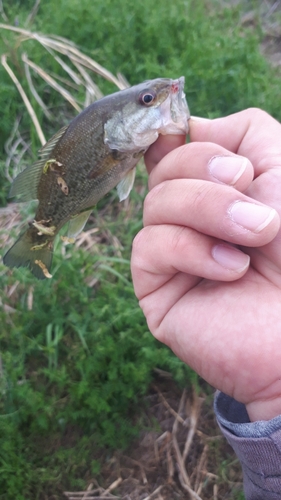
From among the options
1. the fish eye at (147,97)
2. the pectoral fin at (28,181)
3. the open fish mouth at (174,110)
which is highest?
the fish eye at (147,97)

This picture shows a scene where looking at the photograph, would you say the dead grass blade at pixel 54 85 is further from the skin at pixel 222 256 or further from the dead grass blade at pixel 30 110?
the skin at pixel 222 256

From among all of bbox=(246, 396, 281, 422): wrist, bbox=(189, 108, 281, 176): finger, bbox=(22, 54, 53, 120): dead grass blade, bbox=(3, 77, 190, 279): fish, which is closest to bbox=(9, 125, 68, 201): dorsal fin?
bbox=(3, 77, 190, 279): fish

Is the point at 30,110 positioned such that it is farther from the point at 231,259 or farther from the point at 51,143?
the point at 231,259

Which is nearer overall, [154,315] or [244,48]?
[154,315]

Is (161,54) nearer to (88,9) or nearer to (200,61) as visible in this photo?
(200,61)

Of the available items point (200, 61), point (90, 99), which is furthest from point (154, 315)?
point (200, 61)

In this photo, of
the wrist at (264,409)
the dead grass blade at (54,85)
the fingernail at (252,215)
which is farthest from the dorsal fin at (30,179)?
the dead grass blade at (54,85)
